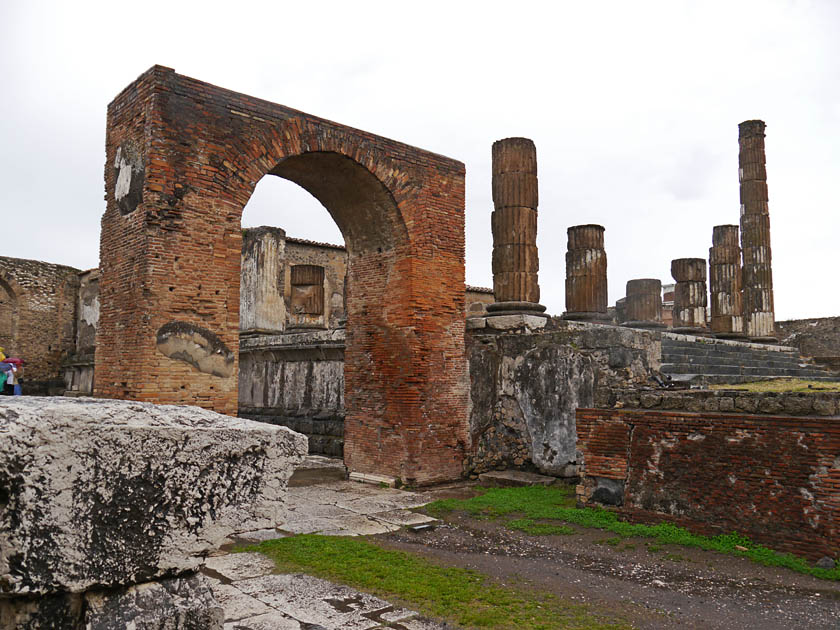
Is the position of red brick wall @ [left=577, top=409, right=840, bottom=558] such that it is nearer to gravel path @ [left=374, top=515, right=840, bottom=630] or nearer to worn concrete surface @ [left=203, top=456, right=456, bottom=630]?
gravel path @ [left=374, top=515, right=840, bottom=630]

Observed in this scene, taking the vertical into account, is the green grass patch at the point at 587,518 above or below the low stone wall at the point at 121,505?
below

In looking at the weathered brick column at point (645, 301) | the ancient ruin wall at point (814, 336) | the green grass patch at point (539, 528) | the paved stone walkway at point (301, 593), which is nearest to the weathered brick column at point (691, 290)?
the weathered brick column at point (645, 301)

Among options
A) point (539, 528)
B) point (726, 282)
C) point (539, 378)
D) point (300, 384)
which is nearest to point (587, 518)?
point (539, 528)

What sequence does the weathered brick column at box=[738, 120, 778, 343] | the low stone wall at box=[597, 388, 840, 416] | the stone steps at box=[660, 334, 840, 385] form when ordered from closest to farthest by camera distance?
the low stone wall at box=[597, 388, 840, 416] → the stone steps at box=[660, 334, 840, 385] → the weathered brick column at box=[738, 120, 778, 343]

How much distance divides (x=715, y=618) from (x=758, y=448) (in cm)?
178

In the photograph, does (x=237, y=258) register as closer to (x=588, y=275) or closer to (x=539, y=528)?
(x=539, y=528)

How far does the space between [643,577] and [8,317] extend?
20.1 meters

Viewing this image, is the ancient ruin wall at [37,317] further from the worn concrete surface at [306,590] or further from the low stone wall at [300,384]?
the worn concrete surface at [306,590]

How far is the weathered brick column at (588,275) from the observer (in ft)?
41.5

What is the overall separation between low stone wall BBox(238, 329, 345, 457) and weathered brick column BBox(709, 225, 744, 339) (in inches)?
449

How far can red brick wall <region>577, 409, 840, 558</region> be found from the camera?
4816mm

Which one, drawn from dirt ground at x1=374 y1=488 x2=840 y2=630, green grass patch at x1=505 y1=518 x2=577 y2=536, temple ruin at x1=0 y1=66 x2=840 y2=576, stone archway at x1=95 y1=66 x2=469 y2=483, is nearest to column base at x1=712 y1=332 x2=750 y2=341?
temple ruin at x1=0 y1=66 x2=840 y2=576

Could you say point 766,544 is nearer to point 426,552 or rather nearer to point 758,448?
point 758,448

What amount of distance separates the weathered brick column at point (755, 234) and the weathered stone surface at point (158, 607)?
17989 mm
